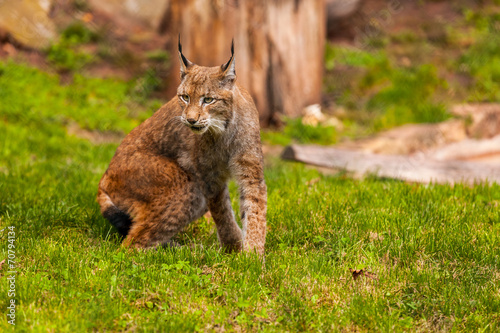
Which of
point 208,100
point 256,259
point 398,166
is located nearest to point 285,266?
point 256,259

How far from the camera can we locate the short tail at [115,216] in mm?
3809

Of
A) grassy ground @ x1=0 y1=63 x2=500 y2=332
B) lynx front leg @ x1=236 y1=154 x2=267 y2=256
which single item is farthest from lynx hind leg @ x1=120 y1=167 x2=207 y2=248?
lynx front leg @ x1=236 y1=154 x2=267 y2=256

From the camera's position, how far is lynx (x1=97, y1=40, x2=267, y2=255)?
371cm

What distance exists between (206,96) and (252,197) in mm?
769

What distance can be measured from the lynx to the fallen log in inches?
88.0

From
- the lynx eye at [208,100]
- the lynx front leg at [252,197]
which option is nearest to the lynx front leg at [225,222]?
the lynx front leg at [252,197]

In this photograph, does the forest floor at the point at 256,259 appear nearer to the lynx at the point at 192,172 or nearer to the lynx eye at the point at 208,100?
the lynx at the point at 192,172

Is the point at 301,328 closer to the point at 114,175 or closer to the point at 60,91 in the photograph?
the point at 114,175

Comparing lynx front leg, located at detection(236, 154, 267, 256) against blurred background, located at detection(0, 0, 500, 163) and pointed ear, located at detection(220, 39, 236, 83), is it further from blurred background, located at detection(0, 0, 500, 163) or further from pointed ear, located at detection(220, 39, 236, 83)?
blurred background, located at detection(0, 0, 500, 163)

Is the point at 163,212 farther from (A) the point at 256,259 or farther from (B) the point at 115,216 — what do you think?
(A) the point at 256,259

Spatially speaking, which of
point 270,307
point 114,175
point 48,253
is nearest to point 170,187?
point 114,175

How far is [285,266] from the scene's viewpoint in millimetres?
3477

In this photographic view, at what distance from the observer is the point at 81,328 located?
276 centimetres

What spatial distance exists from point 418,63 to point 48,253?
8.05 m
